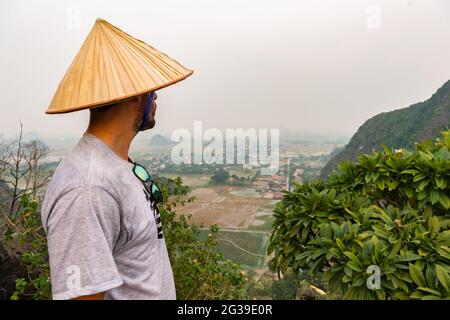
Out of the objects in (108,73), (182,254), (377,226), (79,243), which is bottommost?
(182,254)

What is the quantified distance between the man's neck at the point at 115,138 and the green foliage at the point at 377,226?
88cm

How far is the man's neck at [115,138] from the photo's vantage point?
68cm

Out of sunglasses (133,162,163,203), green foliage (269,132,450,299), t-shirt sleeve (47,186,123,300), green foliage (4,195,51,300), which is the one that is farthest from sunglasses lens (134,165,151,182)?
green foliage (4,195,51,300)

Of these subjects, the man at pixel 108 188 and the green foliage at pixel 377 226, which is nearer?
the man at pixel 108 188

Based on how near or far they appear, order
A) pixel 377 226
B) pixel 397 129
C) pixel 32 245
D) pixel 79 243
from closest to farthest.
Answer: pixel 79 243, pixel 377 226, pixel 32 245, pixel 397 129

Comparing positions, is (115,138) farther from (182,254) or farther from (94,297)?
(182,254)

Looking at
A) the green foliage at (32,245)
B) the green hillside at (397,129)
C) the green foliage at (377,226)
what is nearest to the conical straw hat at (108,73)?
the green foliage at (377,226)

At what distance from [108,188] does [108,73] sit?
0.70 feet

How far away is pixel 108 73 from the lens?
68 cm

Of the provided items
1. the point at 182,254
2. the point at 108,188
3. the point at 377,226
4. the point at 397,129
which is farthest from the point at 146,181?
the point at 397,129

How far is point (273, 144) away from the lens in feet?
7.97

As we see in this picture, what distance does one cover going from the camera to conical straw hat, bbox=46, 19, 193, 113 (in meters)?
0.66

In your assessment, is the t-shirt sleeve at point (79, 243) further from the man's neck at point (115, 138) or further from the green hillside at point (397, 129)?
the green hillside at point (397, 129)

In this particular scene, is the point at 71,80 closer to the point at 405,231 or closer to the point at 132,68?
the point at 132,68
